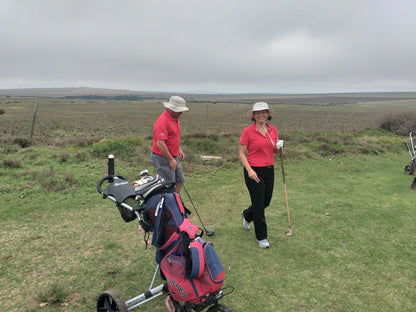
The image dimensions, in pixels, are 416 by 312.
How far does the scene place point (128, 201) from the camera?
110 inches

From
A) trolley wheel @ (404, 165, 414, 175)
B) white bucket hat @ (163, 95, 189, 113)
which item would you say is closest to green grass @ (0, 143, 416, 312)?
trolley wheel @ (404, 165, 414, 175)

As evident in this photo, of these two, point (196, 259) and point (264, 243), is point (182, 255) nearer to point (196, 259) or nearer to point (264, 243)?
point (196, 259)

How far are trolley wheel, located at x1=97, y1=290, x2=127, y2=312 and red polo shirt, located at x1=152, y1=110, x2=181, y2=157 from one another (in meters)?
2.28

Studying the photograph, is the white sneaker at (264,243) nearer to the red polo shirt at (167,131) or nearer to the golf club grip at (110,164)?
the red polo shirt at (167,131)

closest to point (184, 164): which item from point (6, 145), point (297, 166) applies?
point (297, 166)

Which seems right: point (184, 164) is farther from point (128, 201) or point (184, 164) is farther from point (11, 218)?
point (128, 201)

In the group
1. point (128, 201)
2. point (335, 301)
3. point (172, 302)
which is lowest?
point (335, 301)

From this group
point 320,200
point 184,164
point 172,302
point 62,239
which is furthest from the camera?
point 184,164

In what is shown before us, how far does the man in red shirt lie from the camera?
4.45m

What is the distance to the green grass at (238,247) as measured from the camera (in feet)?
11.0

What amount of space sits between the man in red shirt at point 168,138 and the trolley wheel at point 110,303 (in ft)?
6.23

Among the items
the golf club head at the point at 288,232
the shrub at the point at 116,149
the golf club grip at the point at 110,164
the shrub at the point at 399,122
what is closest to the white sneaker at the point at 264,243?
the golf club head at the point at 288,232

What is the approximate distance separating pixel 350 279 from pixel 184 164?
21.3 ft

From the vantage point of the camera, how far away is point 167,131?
Result: 453 cm
